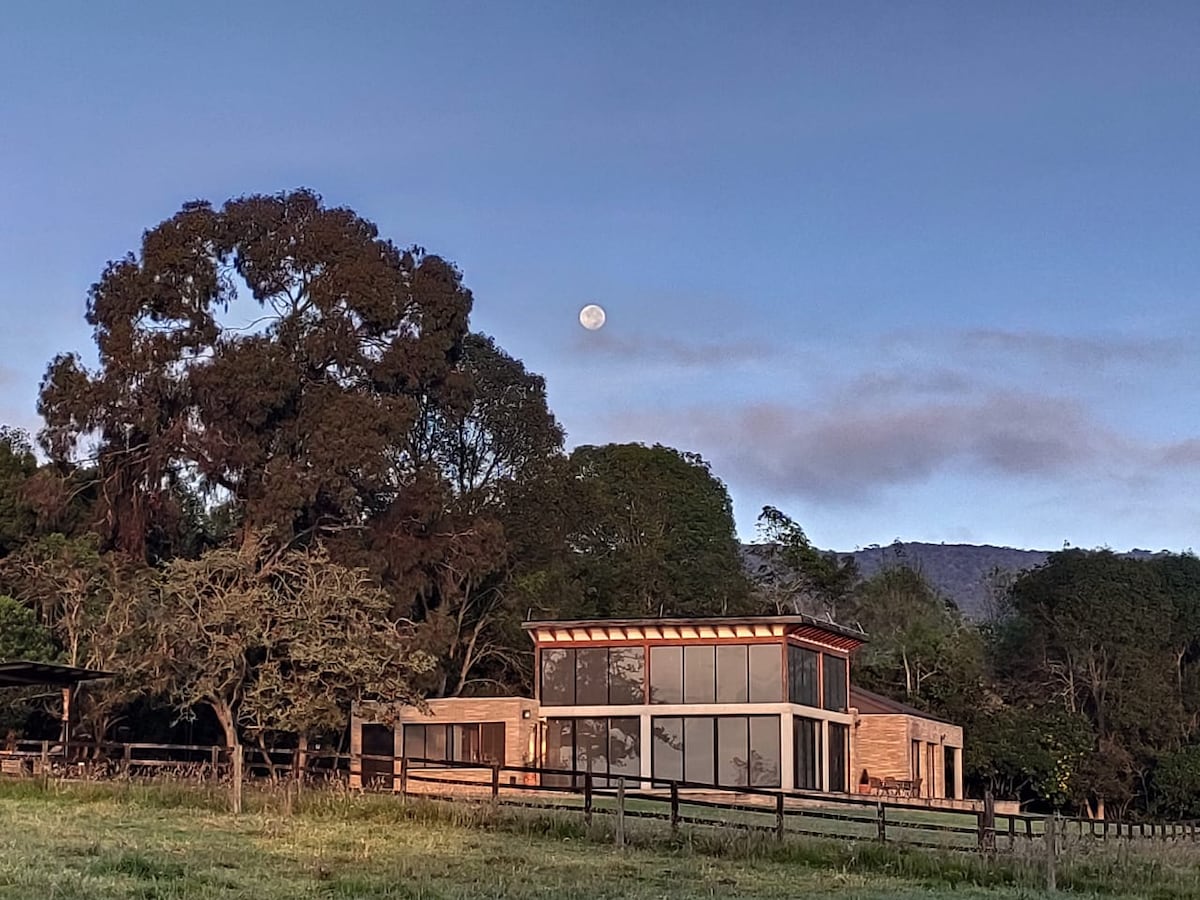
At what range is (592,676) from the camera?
40719 mm

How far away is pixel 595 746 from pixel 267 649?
36.8ft

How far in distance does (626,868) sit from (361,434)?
22841 mm

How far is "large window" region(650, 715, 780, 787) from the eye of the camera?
39.1 meters

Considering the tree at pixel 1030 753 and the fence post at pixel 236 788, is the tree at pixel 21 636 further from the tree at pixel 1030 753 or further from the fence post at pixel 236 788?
the tree at pixel 1030 753

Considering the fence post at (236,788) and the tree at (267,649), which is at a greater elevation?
the tree at (267,649)

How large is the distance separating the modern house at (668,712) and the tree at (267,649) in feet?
20.8

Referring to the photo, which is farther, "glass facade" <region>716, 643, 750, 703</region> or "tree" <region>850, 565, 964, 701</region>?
"tree" <region>850, 565, 964, 701</region>

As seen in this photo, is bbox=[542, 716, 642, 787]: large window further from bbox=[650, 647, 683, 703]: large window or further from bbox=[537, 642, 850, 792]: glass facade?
bbox=[650, 647, 683, 703]: large window

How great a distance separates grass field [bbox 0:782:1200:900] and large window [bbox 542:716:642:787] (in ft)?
56.8

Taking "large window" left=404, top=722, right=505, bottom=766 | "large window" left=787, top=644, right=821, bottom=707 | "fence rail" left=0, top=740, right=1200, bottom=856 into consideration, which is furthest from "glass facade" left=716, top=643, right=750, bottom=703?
"large window" left=404, top=722, right=505, bottom=766

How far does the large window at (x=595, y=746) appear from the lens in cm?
4022

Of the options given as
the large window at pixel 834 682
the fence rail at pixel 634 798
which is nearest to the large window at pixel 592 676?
the fence rail at pixel 634 798

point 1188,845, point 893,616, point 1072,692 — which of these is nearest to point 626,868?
point 1188,845

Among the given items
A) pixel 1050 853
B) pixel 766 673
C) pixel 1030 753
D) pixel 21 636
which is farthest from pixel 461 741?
pixel 1050 853
